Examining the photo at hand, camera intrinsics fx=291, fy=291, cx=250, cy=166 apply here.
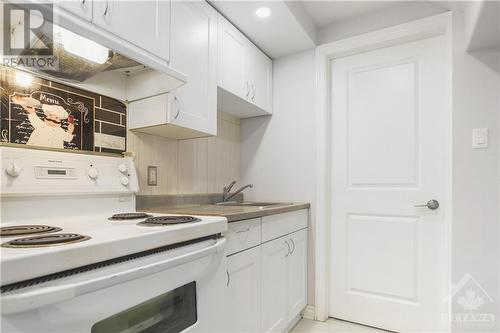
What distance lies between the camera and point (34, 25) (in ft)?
3.15

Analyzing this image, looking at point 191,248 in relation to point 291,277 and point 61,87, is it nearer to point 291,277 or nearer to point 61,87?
point 61,87

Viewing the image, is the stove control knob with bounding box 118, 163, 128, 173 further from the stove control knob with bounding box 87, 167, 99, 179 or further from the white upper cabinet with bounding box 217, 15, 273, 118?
the white upper cabinet with bounding box 217, 15, 273, 118

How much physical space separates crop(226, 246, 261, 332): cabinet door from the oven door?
5.5 inches

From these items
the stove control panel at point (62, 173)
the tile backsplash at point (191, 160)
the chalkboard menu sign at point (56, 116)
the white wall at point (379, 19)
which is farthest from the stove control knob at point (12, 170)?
the white wall at point (379, 19)

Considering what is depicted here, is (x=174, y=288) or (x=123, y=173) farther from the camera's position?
(x=123, y=173)

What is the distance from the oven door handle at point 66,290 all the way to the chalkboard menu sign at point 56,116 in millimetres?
772

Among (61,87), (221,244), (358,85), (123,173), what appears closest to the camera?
(221,244)

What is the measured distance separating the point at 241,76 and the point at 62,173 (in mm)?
1300

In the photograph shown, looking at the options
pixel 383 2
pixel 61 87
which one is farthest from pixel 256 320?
pixel 383 2

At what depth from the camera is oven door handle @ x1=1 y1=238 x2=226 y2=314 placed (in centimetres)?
59

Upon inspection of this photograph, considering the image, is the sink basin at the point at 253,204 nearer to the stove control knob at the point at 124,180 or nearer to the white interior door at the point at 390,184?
the white interior door at the point at 390,184

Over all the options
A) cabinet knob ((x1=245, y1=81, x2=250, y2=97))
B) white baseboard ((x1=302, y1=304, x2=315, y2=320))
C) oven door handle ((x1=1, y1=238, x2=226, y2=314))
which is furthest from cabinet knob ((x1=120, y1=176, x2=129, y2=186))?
white baseboard ((x1=302, y1=304, x2=315, y2=320))

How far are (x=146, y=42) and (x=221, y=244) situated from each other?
982 millimetres

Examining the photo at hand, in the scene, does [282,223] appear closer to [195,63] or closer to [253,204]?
[253,204]
